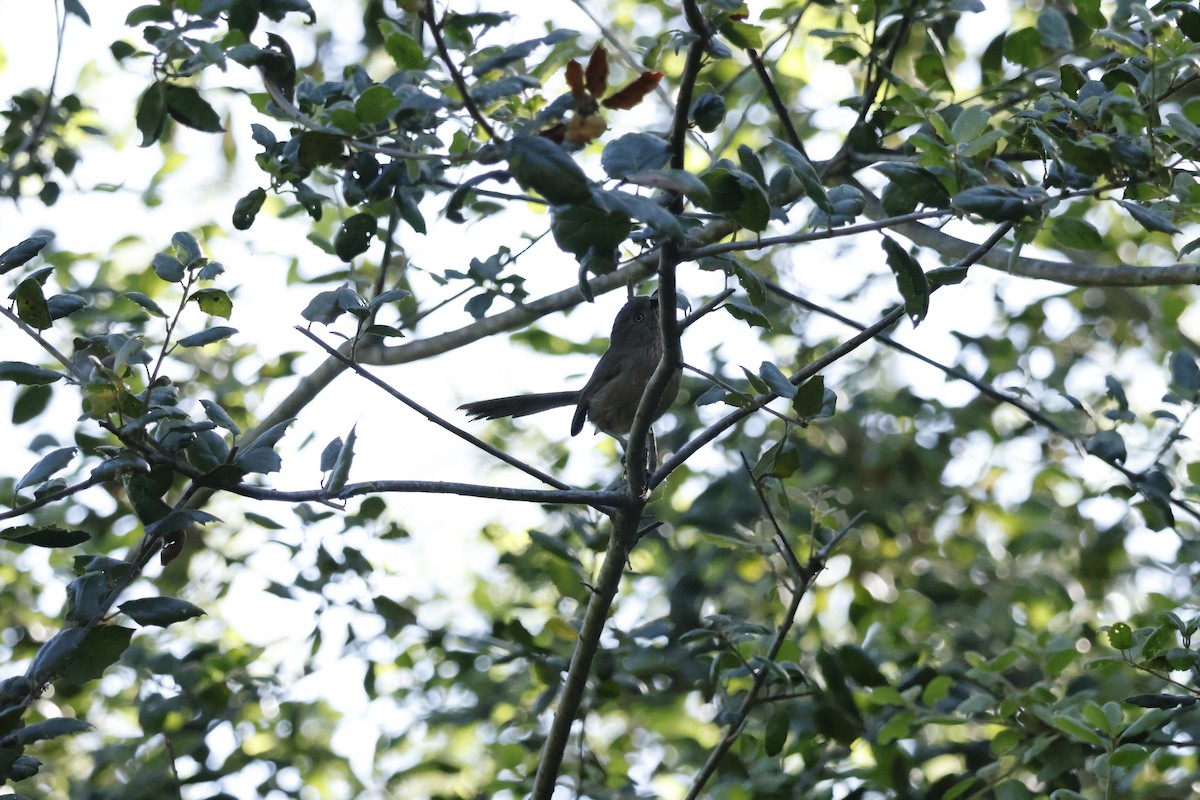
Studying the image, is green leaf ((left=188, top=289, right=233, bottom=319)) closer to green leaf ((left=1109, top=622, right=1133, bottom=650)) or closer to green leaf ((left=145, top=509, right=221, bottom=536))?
green leaf ((left=145, top=509, right=221, bottom=536))

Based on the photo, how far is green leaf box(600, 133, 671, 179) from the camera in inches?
68.2

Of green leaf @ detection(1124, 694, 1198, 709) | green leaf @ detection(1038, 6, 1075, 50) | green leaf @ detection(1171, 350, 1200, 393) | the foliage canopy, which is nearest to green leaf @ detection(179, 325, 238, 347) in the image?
the foliage canopy

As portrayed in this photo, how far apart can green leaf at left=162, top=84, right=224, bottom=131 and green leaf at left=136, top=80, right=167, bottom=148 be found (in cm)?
6

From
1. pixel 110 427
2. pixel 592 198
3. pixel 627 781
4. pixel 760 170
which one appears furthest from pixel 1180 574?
pixel 110 427

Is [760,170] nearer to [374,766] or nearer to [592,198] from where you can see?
[592,198]

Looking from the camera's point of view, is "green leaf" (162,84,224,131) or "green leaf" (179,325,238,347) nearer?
"green leaf" (179,325,238,347)

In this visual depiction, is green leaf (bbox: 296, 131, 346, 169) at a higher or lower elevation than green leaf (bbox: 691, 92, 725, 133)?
higher

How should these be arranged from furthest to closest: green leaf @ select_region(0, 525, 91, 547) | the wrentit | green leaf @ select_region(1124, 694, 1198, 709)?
the wrentit, green leaf @ select_region(1124, 694, 1198, 709), green leaf @ select_region(0, 525, 91, 547)

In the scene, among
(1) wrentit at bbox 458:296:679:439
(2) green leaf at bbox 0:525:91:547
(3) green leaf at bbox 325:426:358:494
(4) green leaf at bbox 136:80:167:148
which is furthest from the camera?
(1) wrentit at bbox 458:296:679:439

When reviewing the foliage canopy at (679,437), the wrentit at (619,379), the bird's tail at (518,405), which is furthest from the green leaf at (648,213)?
the bird's tail at (518,405)

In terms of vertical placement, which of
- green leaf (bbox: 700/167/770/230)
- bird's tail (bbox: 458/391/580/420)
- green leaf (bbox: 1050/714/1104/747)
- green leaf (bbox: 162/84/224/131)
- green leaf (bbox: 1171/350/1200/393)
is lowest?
green leaf (bbox: 1050/714/1104/747)

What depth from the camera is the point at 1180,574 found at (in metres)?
4.42

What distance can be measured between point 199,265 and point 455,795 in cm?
225

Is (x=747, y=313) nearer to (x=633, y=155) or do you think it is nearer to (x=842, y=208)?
(x=842, y=208)
